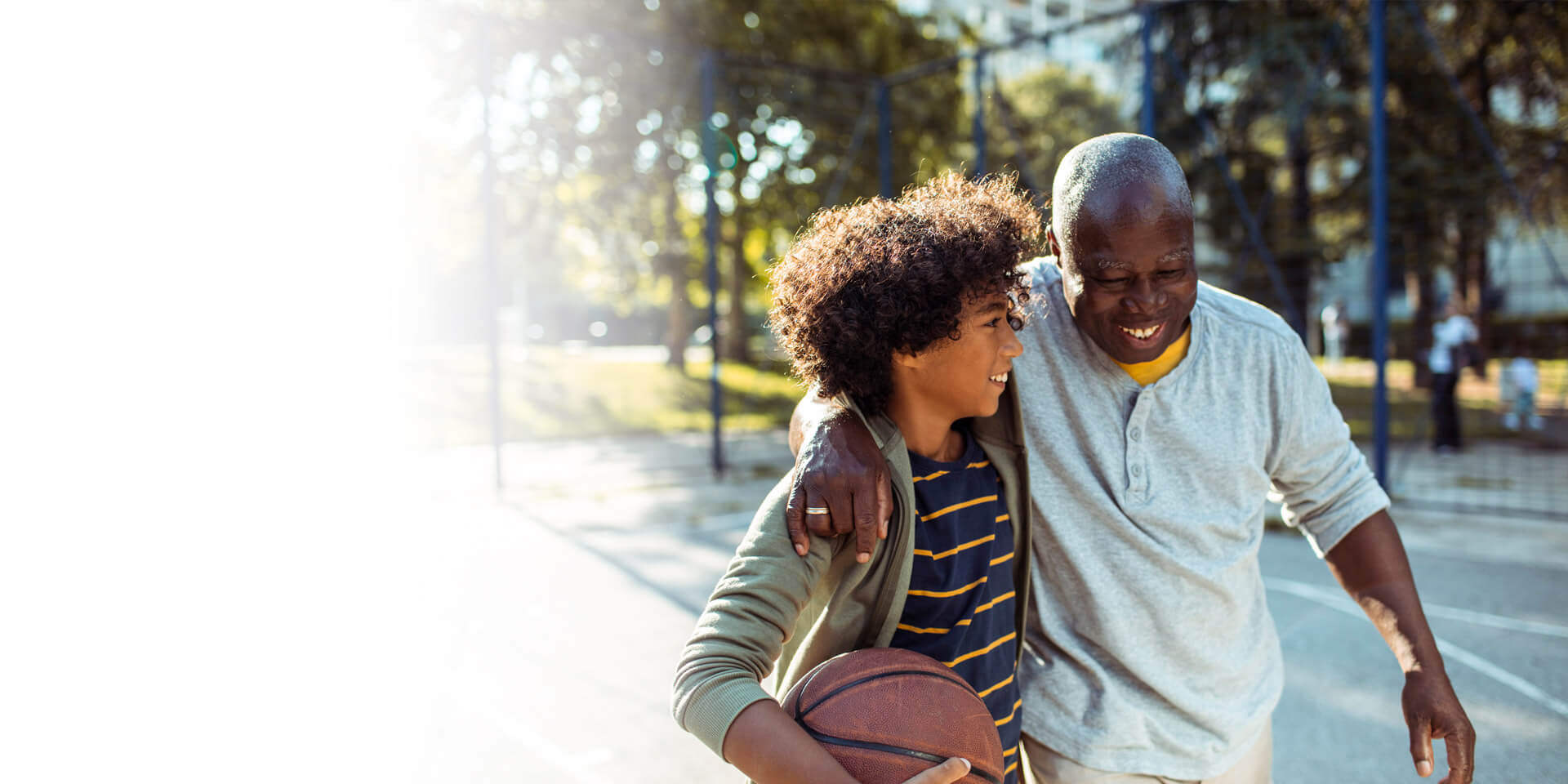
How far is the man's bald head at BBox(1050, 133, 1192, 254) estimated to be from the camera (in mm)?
1726

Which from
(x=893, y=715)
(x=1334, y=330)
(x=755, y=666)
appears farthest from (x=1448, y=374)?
(x=755, y=666)

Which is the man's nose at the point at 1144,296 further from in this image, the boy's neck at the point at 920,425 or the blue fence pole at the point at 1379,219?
the blue fence pole at the point at 1379,219

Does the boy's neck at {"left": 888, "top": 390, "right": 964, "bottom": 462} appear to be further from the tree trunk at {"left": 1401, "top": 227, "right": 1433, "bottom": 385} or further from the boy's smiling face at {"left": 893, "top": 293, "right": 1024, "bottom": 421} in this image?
the tree trunk at {"left": 1401, "top": 227, "right": 1433, "bottom": 385}

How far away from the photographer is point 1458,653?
430 centimetres

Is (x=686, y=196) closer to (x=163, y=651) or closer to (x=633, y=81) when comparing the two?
(x=633, y=81)

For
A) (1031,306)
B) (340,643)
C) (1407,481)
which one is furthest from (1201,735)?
A: (1407,481)

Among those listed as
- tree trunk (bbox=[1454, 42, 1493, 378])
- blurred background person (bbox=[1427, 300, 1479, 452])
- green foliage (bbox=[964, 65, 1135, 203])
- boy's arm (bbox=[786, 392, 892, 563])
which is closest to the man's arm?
boy's arm (bbox=[786, 392, 892, 563])

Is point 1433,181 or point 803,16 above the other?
point 803,16

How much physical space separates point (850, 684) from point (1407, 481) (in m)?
8.67

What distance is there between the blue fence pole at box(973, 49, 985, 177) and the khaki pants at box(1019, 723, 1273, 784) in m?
7.69

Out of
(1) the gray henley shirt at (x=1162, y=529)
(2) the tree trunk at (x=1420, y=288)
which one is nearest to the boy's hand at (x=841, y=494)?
(1) the gray henley shirt at (x=1162, y=529)

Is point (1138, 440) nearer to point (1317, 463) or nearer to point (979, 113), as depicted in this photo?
point (1317, 463)

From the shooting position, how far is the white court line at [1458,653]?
12.4ft

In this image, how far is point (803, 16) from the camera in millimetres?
15484
